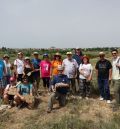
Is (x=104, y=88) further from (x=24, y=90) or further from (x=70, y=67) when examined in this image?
(x=24, y=90)

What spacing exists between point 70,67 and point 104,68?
4.29 ft

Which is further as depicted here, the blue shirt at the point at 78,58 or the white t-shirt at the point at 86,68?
the blue shirt at the point at 78,58

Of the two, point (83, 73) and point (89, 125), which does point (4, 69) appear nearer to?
point (83, 73)

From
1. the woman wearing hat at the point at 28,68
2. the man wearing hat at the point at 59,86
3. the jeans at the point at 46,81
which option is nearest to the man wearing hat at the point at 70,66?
the man wearing hat at the point at 59,86

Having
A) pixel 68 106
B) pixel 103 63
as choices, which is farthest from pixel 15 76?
pixel 103 63

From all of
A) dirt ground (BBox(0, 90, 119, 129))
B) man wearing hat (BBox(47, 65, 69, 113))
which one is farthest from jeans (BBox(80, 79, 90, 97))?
man wearing hat (BBox(47, 65, 69, 113))

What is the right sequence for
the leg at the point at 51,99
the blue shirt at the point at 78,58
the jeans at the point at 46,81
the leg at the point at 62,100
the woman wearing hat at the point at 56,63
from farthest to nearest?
the jeans at the point at 46,81 < the blue shirt at the point at 78,58 < the woman wearing hat at the point at 56,63 < the leg at the point at 62,100 < the leg at the point at 51,99

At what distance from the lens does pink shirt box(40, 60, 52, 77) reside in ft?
43.7

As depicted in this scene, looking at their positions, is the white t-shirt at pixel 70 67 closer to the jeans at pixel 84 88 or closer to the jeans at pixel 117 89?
the jeans at pixel 84 88

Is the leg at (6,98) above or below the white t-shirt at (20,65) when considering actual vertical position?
below

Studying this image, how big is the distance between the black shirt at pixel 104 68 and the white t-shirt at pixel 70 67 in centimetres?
93

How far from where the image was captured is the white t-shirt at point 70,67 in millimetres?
13039

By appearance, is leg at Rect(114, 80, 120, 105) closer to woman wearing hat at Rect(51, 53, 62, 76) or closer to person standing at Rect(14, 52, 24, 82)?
woman wearing hat at Rect(51, 53, 62, 76)

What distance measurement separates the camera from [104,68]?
488 inches
